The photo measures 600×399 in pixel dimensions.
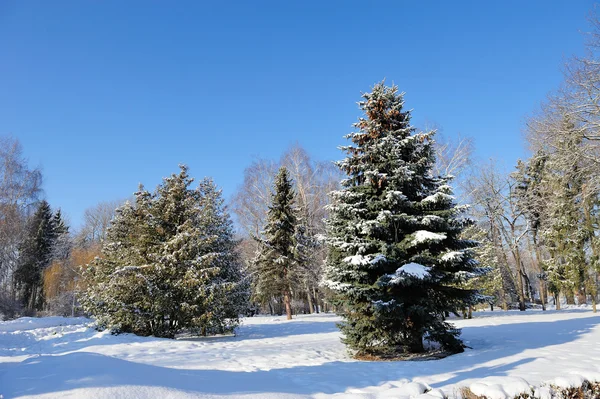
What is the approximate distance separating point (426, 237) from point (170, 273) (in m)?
8.42

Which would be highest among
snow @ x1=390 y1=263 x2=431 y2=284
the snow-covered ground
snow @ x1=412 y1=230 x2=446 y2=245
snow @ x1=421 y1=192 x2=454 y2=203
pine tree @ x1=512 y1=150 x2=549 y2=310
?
pine tree @ x1=512 y1=150 x2=549 y2=310

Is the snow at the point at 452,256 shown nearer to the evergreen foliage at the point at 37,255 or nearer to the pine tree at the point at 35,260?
the evergreen foliage at the point at 37,255

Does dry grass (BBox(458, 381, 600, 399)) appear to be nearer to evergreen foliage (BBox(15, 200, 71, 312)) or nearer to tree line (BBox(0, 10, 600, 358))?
tree line (BBox(0, 10, 600, 358))

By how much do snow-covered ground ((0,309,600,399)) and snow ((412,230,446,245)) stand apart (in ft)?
9.24

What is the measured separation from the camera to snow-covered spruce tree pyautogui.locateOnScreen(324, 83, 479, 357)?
9.10 metres

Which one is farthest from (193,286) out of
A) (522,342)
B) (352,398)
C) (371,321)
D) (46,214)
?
(46,214)

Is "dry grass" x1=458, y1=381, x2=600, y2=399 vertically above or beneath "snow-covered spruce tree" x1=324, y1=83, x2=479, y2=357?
beneath

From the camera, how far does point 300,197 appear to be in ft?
101

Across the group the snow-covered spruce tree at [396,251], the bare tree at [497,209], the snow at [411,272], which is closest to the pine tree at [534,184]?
the bare tree at [497,209]

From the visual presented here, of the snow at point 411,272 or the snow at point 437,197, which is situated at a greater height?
the snow at point 437,197

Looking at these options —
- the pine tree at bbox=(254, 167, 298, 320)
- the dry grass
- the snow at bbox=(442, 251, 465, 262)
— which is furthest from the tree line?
the dry grass

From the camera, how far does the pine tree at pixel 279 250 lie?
75.7 ft

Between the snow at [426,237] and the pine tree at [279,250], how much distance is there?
14198 mm

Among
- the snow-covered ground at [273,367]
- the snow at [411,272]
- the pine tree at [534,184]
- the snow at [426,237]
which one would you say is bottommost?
the snow-covered ground at [273,367]
